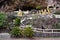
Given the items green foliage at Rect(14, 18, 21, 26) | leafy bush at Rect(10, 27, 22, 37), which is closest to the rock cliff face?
green foliage at Rect(14, 18, 21, 26)

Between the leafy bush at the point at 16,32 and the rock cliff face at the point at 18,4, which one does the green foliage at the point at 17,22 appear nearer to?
the leafy bush at the point at 16,32

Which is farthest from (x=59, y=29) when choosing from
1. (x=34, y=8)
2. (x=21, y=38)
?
(x=34, y=8)

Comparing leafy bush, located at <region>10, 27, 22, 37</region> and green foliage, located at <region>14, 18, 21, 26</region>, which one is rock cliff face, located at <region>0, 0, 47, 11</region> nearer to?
green foliage, located at <region>14, 18, 21, 26</region>

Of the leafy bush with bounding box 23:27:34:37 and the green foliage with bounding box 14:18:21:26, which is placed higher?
the green foliage with bounding box 14:18:21:26

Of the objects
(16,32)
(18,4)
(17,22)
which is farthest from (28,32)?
(18,4)

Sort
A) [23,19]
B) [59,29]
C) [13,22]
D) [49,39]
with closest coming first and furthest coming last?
[49,39], [59,29], [13,22], [23,19]

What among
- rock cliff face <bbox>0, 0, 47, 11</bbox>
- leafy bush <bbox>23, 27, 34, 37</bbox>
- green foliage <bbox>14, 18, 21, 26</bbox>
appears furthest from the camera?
rock cliff face <bbox>0, 0, 47, 11</bbox>

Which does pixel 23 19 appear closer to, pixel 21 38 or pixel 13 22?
pixel 13 22

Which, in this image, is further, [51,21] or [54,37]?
[51,21]

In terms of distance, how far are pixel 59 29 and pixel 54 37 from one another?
122 cm

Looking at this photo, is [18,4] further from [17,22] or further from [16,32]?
[16,32]

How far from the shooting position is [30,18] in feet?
76.0

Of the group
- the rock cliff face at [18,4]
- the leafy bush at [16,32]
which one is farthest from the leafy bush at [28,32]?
the rock cliff face at [18,4]

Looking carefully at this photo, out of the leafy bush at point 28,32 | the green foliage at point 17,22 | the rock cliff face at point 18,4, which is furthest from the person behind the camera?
the rock cliff face at point 18,4
